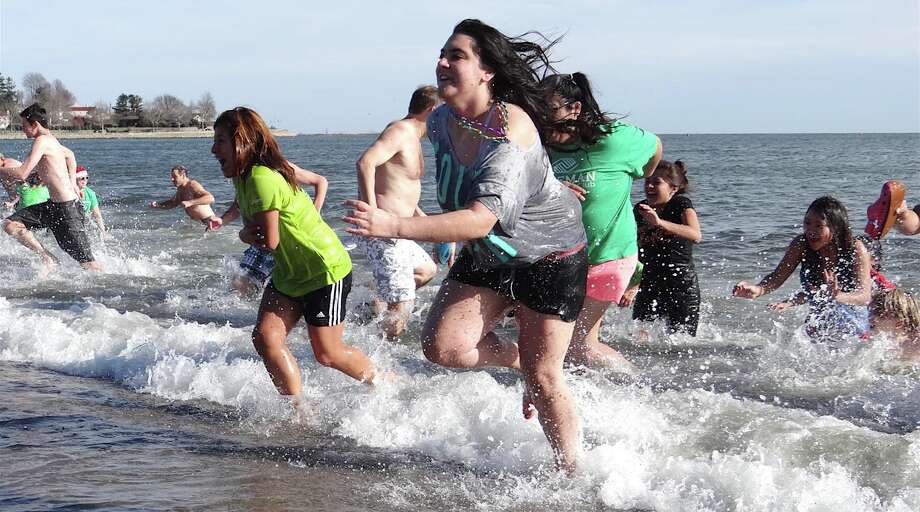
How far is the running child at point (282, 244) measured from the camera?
484 cm

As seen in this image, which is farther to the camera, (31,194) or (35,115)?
(31,194)

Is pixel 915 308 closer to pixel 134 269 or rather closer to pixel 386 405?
pixel 386 405

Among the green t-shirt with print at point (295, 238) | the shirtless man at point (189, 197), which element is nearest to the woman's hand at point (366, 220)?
the green t-shirt with print at point (295, 238)

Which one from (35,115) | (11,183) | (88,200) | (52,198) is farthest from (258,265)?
(88,200)

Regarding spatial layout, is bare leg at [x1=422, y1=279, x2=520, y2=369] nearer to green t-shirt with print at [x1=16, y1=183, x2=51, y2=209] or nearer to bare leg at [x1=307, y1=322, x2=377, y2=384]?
bare leg at [x1=307, y1=322, x2=377, y2=384]

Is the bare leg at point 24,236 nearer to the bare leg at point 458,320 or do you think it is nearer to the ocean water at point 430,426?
the ocean water at point 430,426

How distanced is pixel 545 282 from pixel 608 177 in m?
1.24

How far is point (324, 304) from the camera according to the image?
5.01 metres

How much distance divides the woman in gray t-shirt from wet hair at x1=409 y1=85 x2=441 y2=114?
9.39ft

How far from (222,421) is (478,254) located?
7.32 feet

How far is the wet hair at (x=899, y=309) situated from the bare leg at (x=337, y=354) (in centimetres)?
329

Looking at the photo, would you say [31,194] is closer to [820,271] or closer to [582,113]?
[582,113]

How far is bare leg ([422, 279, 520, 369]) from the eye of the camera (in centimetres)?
414

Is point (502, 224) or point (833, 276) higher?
point (502, 224)
